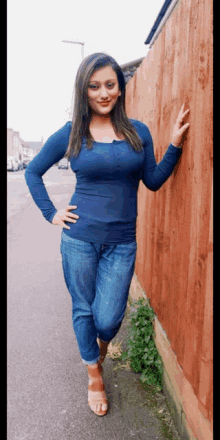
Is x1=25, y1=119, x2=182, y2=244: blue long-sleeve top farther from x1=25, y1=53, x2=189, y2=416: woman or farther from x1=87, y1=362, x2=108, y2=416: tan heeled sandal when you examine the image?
x1=87, y1=362, x2=108, y2=416: tan heeled sandal

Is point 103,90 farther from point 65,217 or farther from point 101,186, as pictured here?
point 65,217

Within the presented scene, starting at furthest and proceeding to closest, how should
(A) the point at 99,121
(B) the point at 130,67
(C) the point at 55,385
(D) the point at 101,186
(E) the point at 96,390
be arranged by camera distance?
(B) the point at 130,67 < (C) the point at 55,385 < (E) the point at 96,390 < (A) the point at 99,121 < (D) the point at 101,186

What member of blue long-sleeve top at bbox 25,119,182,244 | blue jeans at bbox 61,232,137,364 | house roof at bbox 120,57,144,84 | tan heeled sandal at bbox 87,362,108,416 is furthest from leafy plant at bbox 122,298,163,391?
house roof at bbox 120,57,144,84

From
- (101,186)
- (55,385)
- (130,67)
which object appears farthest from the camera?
(130,67)

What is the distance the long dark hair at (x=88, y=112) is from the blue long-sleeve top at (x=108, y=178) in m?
0.04

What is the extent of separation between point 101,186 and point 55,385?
1.47 meters

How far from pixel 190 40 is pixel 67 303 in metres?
3.05

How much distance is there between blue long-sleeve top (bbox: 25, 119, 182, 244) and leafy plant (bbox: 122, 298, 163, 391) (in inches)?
34.2

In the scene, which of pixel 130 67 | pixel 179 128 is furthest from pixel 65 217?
pixel 130 67

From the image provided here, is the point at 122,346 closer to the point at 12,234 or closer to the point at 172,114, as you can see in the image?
the point at 172,114

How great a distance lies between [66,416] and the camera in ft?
7.72

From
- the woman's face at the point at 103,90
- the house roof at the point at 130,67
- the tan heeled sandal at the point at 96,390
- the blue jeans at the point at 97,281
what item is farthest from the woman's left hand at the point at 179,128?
the house roof at the point at 130,67

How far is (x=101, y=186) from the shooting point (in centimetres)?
215

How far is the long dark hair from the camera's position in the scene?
2098 mm
